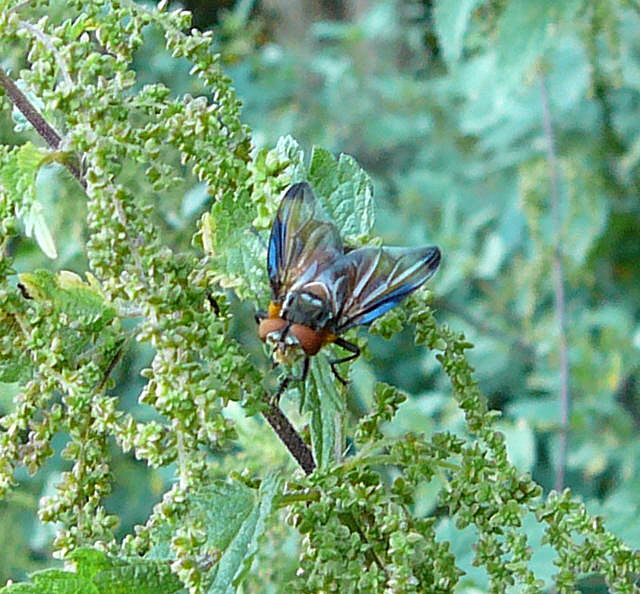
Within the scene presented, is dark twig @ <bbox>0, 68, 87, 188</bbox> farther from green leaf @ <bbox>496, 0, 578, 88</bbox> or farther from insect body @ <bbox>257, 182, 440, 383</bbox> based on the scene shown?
green leaf @ <bbox>496, 0, 578, 88</bbox>

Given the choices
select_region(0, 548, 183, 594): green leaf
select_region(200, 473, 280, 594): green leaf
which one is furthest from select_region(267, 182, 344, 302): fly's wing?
select_region(0, 548, 183, 594): green leaf

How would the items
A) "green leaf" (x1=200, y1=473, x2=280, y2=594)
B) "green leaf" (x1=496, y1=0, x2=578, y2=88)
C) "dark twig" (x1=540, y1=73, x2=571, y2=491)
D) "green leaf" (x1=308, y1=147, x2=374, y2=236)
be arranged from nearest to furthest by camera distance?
"green leaf" (x1=200, y1=473, x2=280, y2=594), "green leaf" (x1=308, y1=147, x2=374, y2=236), "green leaf" (x1=496, y1=0, x2=578, y2=88), "dark twig" (x1=540, y1=73, x2=571, y2=491)

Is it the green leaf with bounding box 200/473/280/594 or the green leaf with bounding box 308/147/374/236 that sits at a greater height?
the green leaf with bounding box 308/147/374/236

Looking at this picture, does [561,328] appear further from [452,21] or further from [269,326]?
[269,326]

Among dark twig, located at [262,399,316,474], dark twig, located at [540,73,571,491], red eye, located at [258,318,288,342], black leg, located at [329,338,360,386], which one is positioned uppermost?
dark twig, located at [540,73,571,491]

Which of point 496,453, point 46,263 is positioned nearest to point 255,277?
point 496,453

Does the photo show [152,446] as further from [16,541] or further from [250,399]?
[16,541]
